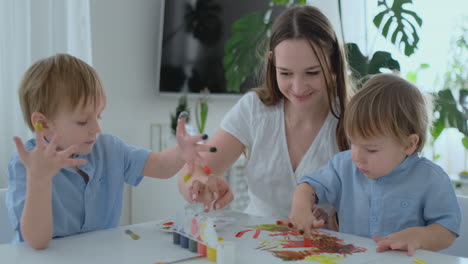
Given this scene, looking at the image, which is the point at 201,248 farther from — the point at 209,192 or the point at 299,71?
the point at 299,71

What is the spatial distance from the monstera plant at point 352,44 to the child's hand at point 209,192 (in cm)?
121

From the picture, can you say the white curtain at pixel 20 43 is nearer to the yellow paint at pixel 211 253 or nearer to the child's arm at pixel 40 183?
the child's arm at pixel 40 183

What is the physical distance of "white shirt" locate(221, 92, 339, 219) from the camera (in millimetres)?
1581

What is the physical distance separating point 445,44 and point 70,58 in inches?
125

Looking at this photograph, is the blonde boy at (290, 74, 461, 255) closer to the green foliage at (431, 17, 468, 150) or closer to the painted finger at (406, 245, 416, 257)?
the painted finger at (406, 245, 416, 257)

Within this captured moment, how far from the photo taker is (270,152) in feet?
5.35

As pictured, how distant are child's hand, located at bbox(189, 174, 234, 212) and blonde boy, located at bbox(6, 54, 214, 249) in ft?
0.37

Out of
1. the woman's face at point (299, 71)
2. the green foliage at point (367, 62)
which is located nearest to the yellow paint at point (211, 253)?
Result: the woman's face at point (299, 71)

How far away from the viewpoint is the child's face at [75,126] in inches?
46.1

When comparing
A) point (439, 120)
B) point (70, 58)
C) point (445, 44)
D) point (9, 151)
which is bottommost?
point (9, 151)

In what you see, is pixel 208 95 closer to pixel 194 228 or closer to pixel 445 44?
pixel 445 44

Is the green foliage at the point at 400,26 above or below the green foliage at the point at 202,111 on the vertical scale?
above

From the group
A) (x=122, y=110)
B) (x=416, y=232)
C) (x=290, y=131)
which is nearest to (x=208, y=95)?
(x=122, y=110)

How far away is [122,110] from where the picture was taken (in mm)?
2986
